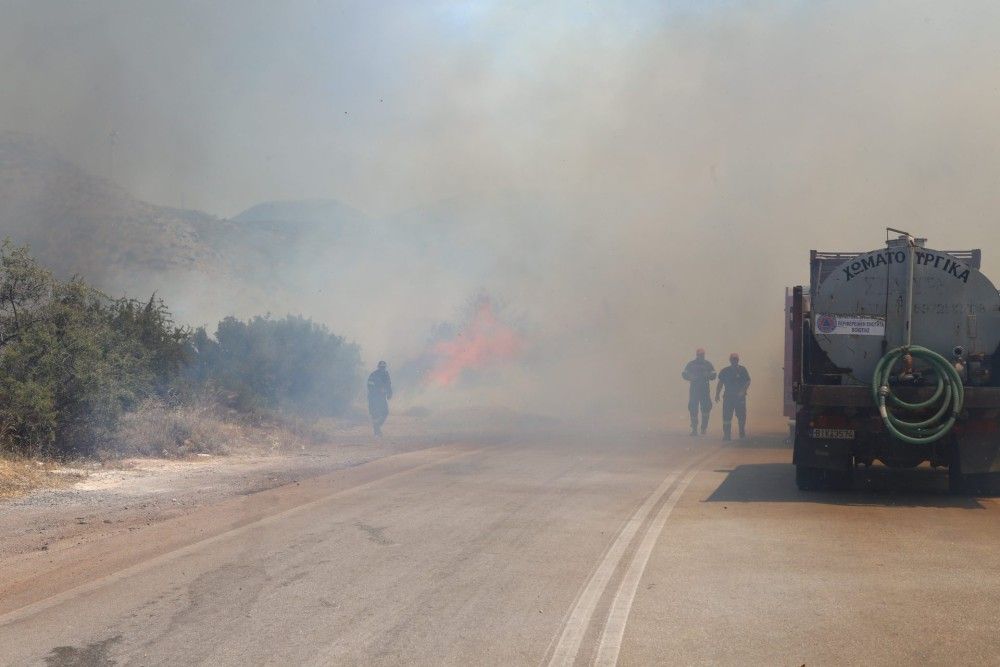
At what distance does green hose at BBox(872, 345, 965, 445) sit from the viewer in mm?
10984

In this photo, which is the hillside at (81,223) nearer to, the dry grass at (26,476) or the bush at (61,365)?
the bush at (61,365)

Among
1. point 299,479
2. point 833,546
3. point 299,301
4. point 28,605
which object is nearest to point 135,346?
point 299,479

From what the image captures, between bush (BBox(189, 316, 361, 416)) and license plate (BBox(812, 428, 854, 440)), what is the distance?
1129 cm

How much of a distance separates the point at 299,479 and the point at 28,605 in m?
6.83

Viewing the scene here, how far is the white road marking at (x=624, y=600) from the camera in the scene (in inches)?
220

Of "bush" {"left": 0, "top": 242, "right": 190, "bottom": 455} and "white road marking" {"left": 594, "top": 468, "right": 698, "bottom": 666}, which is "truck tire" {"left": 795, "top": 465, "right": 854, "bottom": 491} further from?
"bush" {"left": 0, "top": 242, "right": 190, "bottom": 455}

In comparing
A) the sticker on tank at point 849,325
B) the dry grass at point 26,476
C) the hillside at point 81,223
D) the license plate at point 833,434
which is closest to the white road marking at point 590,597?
the license plate at point 833,434

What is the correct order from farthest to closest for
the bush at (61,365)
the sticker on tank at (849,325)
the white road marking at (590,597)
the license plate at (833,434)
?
the bush at (61,365), the sticker on tank at (849,325), the license plate at (833,434), the white road marking at (590,597)

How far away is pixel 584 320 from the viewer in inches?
1594

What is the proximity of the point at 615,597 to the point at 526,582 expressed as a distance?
739mm

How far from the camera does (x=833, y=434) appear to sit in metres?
11.7

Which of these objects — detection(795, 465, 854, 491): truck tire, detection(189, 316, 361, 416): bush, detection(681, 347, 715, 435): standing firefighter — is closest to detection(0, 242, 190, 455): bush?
detection(189, 316, 361, 416): bush

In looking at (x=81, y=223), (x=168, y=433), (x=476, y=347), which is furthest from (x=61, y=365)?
(x=81, y=223)

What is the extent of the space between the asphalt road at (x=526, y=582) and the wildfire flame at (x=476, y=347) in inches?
1040
